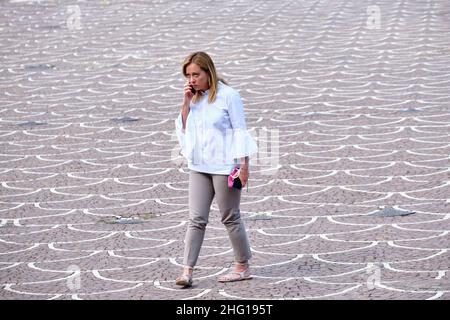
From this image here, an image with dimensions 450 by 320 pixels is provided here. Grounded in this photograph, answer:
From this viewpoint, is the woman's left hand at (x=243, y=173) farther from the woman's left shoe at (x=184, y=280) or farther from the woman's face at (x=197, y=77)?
the woman's left shoe at (x=184, y=280)

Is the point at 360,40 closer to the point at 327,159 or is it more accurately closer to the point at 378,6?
the point at 378,6

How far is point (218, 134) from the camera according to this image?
5.69 metres

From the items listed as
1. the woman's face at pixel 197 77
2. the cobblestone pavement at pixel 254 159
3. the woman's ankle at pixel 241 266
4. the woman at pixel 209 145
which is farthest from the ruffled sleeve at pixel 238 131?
the cobblestone pavement at pixel 254 159

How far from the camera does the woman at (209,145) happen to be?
564 centimetres

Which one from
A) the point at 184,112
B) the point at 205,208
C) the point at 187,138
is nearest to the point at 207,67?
the point at 184,112

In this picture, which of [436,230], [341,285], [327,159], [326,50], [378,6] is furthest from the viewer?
[378,6]

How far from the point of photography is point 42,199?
814 centimetres

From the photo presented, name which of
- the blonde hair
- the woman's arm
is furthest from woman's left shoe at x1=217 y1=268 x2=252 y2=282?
the blonde hair

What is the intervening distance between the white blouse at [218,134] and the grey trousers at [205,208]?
69 millimetres

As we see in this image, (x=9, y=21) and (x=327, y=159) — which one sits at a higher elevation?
(x=9, y=21)

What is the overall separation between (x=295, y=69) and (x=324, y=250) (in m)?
7.44

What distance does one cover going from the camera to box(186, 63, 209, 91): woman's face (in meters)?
5.64

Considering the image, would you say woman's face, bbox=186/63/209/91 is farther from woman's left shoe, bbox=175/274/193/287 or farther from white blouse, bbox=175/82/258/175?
woman's left shoe, bbox=175/274/193/287
